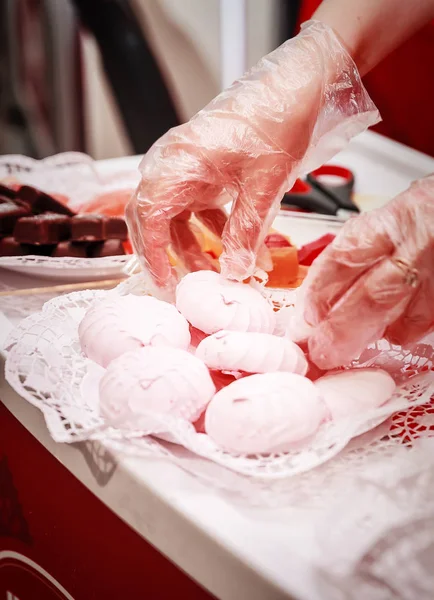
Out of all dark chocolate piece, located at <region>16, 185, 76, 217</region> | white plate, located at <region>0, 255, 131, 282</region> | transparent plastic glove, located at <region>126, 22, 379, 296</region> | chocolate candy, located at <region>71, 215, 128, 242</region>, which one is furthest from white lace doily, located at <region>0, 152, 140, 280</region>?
transparent plastic glove, located at <region>126, 22, 379, 296</region>

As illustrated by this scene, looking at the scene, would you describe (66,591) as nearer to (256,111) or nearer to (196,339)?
(196,339)

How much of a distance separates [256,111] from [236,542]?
73 cm

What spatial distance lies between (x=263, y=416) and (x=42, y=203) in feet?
3.35

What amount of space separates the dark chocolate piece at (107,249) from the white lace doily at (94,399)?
34 cm

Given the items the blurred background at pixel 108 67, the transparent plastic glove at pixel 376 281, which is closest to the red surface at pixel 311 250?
the transparent plastic glove at pixel 376 281

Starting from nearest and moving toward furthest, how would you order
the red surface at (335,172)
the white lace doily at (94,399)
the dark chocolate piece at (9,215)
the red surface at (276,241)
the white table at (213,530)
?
1. the white table at (213,530)
2. the white lace doily at (94,399)
3. the red surface at (276,241)
4. the dark chocolate piece at (9,215)
5. the red surface at (335,172)

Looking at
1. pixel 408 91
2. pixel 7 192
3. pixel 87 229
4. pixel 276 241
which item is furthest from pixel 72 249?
pixel 408 91

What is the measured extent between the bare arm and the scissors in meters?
0.48

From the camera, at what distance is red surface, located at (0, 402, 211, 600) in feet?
2.85

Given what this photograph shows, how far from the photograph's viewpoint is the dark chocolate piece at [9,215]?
156cm

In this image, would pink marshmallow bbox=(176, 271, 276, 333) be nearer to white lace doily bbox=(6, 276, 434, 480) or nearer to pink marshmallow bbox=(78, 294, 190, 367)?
pink marshmallow bbox=(78, 294, 190, 367)

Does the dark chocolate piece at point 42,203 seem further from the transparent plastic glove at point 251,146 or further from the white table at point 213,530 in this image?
the white table at point 213,530

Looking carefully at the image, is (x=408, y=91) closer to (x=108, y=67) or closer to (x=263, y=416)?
(x=263, y=416)

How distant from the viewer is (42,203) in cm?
165
